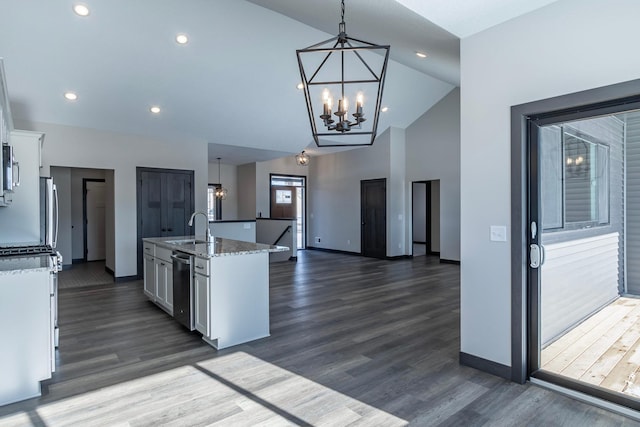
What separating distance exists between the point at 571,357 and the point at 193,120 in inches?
263

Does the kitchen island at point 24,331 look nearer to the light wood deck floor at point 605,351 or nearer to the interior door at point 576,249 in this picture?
the interior door at point 576,249

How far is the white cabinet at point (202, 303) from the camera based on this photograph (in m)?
3.52

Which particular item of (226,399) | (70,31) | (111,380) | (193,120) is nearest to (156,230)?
(193,120)

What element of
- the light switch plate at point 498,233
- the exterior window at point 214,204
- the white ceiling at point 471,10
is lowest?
the light switch plate at point 498,233

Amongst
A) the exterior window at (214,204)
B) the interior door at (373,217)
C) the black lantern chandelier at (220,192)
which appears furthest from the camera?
the exterior window at (214,204)

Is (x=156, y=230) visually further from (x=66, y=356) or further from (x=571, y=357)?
(x=571, y=357)

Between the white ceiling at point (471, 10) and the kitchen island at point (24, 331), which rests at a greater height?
the white ceiling at point (471, 10)

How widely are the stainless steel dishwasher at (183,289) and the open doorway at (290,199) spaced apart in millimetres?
6907

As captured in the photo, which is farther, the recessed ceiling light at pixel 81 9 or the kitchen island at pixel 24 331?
the recessed ceiling light at pixel 81 9

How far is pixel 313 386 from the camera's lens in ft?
9.01

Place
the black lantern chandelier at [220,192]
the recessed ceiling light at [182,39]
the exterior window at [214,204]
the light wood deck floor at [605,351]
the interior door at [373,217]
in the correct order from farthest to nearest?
1. the exterior window at [214,204]
2. the black lantern chandelier at [220,192]
3. the interior door at [373,217]
4. the recessed ceiling light at [182,39]
5. the light wood deck floor at [605,351]

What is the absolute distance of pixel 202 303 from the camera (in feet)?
11.9

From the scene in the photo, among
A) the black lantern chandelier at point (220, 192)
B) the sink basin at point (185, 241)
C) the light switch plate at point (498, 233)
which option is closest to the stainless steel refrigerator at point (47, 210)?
the sink basin at point (185, 241)

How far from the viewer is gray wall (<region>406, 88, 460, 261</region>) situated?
8.57m
